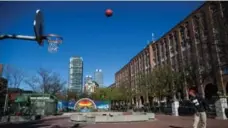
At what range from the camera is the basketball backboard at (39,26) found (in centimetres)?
820

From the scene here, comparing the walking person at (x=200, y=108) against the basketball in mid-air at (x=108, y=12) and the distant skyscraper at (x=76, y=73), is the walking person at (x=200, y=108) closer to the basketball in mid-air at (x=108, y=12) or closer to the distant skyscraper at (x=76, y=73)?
the basketball in mid-air at (x=108, y=12)

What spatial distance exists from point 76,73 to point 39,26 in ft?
606

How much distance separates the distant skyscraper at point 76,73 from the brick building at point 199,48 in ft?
410

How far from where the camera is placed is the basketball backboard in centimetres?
820

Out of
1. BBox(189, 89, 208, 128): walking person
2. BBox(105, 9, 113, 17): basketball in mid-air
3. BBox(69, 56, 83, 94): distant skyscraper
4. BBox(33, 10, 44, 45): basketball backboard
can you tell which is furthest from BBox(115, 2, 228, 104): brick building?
BBox(69, 56, 83, 94): distant skyscraper

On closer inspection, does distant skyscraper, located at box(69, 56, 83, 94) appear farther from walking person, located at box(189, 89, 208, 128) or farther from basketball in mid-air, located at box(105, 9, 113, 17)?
walking person, located at box(189, 89, 208, 128)

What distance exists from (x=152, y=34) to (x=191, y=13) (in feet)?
75.7

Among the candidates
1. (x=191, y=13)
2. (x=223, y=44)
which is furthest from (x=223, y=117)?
(x=191, y=13)

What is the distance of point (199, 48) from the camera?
133 feet

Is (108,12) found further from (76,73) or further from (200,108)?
(76,73)

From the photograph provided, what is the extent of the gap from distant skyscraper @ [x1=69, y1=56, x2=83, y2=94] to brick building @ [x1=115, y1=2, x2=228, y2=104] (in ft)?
410

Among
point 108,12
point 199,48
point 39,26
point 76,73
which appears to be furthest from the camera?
point 76,73

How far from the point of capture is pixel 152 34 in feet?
221

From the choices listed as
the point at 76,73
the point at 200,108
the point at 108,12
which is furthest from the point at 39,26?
the point at 76,73
